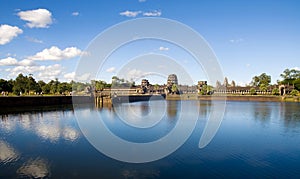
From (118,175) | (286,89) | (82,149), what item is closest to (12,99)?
(82,149)

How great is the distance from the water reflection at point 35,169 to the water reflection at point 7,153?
1.31 m

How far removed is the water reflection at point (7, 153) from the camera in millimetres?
12953

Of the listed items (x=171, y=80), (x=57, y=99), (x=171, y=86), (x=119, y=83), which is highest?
(x=171, y=80)

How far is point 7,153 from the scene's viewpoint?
14320 mm

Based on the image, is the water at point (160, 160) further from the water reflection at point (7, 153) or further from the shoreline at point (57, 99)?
the shoreline at point (57, 99)

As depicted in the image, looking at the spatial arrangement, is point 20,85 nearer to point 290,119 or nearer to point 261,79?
point 290,119

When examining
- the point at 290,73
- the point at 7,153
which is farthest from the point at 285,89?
the point at 7,153

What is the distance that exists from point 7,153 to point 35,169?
4288 mm

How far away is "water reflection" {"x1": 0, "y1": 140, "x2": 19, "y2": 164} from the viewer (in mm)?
12953

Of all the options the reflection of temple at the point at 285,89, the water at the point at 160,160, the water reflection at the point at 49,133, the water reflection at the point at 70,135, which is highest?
the reflection of temple at the point at 285,89

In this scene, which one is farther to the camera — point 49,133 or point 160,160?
point 49,133

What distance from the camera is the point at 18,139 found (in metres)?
A: 18.2

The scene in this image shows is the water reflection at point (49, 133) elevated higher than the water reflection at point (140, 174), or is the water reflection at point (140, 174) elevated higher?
the water reflection at point (49, 133)

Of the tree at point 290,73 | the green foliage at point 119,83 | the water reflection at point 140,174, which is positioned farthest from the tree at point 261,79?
the water reflection at point 140,174
